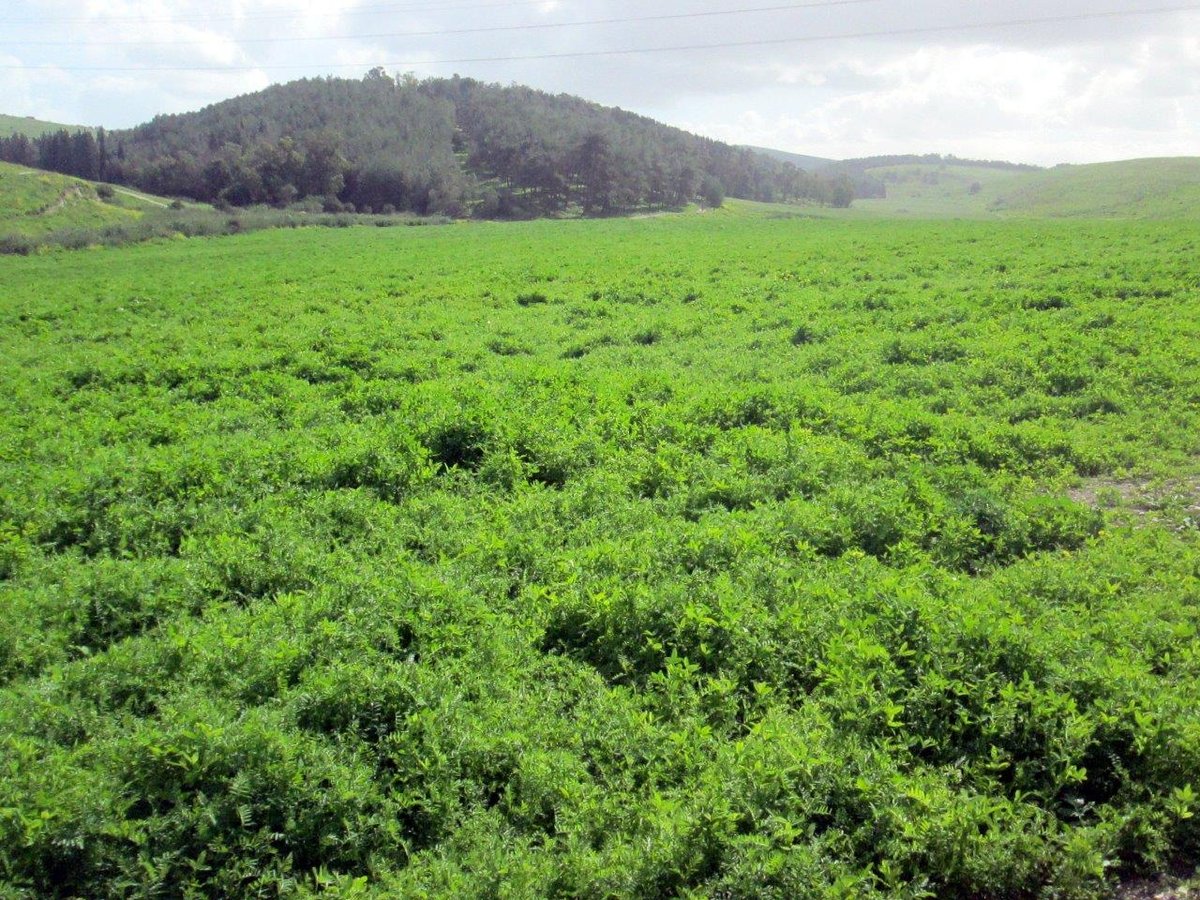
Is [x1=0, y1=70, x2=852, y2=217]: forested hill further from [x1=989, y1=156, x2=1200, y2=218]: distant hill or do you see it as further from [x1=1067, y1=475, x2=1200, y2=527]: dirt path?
[x1=1067, y1=475, x2=1200, y2=527]: dirt path

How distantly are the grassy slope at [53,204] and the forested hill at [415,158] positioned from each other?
501 inches

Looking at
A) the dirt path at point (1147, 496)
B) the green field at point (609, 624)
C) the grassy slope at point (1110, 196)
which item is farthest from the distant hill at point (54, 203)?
the grassy slope at point (1110, 196)

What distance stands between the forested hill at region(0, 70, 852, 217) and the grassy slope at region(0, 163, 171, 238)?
1273cm

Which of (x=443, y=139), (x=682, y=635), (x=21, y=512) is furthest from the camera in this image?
(x=443, y=139)

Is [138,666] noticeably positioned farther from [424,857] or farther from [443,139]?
[443,139]

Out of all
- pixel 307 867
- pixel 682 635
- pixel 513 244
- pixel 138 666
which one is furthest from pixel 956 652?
pixel 513 244

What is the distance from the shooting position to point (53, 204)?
75.2m

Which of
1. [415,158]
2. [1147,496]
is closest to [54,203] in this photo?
[415,158]

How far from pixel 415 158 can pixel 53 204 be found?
39016 mm

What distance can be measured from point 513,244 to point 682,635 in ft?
128

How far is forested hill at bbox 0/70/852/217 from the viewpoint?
299ft

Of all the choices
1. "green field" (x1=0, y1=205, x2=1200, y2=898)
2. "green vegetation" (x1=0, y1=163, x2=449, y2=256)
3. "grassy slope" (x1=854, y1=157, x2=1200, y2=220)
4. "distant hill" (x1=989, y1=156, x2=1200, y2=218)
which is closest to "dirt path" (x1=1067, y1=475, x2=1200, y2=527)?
"green field" (x1=0, y1=205, x2=1200, y2=898)

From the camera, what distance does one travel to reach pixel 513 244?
1692 inches

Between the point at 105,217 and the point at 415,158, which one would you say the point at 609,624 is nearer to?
the point at 105,217
